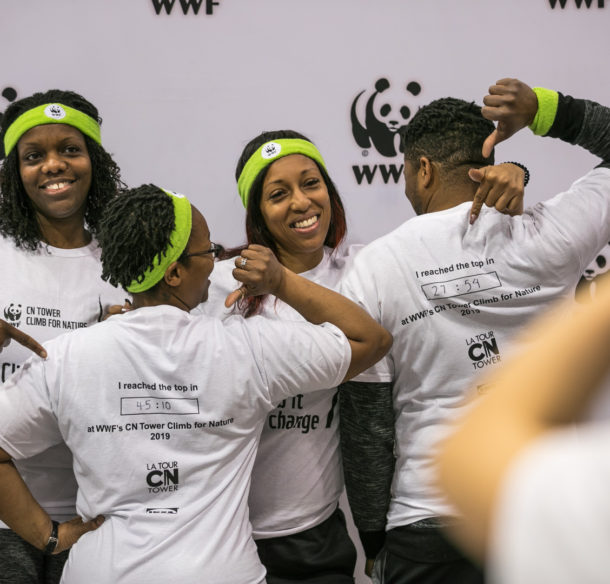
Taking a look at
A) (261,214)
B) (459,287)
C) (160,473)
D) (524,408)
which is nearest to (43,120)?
(261,214)

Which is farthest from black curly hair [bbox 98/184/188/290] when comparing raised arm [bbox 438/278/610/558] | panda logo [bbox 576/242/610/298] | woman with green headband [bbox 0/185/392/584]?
panda logo [bbox 576/242/610/298]

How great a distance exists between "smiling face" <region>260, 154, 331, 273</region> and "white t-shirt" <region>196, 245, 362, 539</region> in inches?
7.4

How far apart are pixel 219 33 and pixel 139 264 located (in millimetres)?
1225

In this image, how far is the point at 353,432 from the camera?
1873mm

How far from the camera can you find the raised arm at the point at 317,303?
5.32ft

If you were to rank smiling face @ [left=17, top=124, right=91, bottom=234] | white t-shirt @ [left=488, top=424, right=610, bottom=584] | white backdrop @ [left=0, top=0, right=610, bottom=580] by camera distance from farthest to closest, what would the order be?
1. white backdrop @ [left=0, top=0, right=610, bottom=580]
2. smiling face @ [left=17, top=124, right=91, bottom=234]
3. white t-shirt @ [left=488, top=424, right=610, bottom=584]

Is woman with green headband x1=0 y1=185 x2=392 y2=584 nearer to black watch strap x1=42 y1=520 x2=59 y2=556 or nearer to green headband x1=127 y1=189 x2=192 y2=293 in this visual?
green headband x1=127 y1=189 x2=192 y2=293

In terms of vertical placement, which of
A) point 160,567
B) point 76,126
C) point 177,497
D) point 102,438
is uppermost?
point 76,126

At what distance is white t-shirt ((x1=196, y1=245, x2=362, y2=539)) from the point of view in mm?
1844

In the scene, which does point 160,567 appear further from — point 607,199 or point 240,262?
point 607,199

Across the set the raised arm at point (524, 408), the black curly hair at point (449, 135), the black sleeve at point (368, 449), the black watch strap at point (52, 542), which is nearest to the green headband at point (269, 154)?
the black curly hair at point (449, 135)

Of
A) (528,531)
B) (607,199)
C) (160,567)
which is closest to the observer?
(528,531)

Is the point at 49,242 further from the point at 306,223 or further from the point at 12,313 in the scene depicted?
the point at 306,223

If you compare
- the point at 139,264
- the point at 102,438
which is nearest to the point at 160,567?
the point at 102,438
